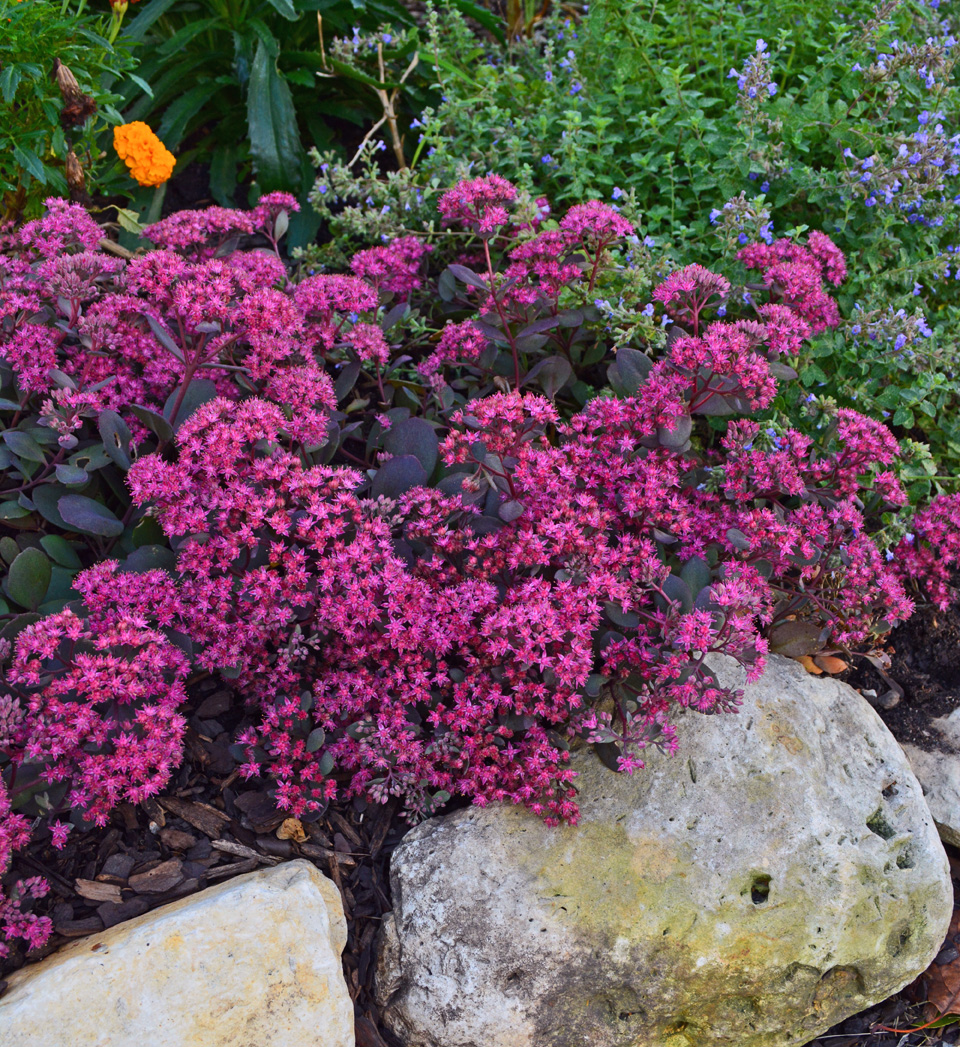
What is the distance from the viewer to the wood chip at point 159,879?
2.16 m

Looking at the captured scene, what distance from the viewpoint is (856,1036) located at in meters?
2.45

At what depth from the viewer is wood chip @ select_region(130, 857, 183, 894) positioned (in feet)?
7.07

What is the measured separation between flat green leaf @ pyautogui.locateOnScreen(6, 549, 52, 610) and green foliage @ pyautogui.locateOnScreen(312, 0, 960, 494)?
5.88 ft

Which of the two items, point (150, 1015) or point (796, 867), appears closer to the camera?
point (150, 1015)

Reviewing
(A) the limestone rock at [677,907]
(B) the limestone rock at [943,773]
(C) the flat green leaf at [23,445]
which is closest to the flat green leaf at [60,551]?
(C) the flat green leaf at [23,445]

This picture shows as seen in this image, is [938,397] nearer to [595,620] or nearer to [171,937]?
[595,620]

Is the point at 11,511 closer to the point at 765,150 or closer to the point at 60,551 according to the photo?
the point at 60,551

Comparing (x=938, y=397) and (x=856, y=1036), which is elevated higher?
(x=938, y=397)

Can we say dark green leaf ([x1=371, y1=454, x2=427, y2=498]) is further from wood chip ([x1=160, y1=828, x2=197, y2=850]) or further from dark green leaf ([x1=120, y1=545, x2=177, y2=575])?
wood chip ([x1=160, y1=828, x2=197, y2=850])

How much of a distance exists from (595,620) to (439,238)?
2.06 metres

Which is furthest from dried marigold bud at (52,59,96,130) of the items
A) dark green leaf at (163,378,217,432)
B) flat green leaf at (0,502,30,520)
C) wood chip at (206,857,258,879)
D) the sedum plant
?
wood chip at (206,857,258,879)

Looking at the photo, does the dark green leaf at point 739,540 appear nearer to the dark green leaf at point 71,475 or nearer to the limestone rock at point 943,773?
the limestone rock at point 943,773

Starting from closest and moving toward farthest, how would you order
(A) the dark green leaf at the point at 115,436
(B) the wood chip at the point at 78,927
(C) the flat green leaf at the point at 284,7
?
(B) the wood chip at the point at 78,927 → (A) the dark green leaf at the point at 115,436 → (C) the flat green leaf at the point at 284,7

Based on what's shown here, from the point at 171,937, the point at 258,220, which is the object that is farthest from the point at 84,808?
the point at 258,220
